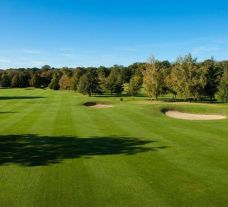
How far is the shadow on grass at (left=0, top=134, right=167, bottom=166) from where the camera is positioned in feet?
63.5

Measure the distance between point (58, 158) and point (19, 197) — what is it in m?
6.33

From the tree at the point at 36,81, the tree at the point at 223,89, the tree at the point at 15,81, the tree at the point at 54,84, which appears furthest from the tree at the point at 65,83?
the tree at the point at 223,89

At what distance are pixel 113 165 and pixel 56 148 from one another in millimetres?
5776

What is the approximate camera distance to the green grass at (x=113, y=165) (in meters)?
13.1

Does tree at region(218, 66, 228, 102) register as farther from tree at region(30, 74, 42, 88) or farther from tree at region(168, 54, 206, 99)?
tree at region(30, 74, 42, 88)

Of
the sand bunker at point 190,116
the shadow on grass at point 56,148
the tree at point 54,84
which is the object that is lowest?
the shadow on grass at point 56,148

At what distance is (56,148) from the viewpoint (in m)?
22.1

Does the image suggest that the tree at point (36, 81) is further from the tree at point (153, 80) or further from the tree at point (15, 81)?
the tree at point (153, 80)

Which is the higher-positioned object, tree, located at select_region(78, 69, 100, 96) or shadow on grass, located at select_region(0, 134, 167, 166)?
tree, located at select_region(78, 69, 100, 96)

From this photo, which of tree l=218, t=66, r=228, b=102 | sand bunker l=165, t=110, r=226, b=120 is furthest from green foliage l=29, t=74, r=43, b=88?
sand bunker l=165, t=110, r=226, b=120

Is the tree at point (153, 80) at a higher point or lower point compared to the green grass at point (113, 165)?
higher

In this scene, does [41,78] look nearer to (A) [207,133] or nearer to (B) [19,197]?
(A) [207,133]

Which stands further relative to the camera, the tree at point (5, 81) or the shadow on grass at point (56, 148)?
the tree at point (5, 81)

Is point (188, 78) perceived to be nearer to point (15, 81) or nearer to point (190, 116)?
point (190, 116)
